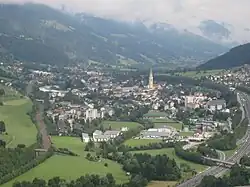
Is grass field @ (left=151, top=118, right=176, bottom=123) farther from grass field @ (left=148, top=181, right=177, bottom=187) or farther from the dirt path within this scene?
grass field @ (left=148, top=181, right=177, bottom=187)

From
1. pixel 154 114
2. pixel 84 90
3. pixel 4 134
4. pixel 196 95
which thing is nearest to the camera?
pixel 4 134

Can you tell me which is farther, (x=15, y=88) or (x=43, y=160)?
(x=15, y=88)

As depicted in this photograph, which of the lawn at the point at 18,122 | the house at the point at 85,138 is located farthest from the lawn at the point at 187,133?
the lawn at the point at 18,122

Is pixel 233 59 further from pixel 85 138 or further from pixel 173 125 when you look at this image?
pixel 85 138

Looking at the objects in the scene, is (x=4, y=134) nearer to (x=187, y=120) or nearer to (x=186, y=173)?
(x=186, y=173)

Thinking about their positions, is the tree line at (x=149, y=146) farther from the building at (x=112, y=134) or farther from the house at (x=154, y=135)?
the building at (x=112, y=134)

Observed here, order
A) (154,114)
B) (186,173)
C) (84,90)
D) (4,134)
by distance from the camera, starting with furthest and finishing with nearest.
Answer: (84,90), (154,114), (4,134), (186,173)

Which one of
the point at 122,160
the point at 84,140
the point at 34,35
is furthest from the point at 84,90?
the point at 34,35

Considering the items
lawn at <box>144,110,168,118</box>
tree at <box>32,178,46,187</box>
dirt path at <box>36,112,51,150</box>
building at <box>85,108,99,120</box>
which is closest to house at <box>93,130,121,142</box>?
dirt path at <box>36,112,51,150</box>
